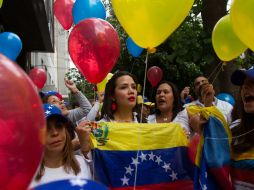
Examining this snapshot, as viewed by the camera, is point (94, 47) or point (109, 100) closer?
point (109, 100)

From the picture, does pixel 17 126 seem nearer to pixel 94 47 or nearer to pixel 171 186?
pixel 171 186

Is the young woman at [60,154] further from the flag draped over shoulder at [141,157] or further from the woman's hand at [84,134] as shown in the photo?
the flag draped over shoulder at [141,157]

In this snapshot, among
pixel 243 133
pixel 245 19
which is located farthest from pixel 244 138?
pixel 245 19

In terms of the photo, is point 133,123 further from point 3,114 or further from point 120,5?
point 3,114

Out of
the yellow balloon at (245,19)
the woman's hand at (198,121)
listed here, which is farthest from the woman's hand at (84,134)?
the yellow balloon at (245,19)

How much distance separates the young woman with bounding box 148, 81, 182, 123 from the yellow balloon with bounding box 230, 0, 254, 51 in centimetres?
126

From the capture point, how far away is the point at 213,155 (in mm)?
2426

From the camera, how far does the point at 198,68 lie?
549 inches

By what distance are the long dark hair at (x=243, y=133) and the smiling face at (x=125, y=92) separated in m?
0.94

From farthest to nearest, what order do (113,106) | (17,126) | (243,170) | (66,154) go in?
1. (113,106)
2. (66,154)
3. (243,170)
4. (17,126)

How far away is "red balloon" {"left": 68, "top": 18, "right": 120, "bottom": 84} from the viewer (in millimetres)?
3648

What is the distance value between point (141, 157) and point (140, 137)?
15 cm

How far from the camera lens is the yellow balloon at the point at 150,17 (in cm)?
295

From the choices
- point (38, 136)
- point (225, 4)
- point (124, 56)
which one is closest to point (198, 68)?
point (124, 56)
